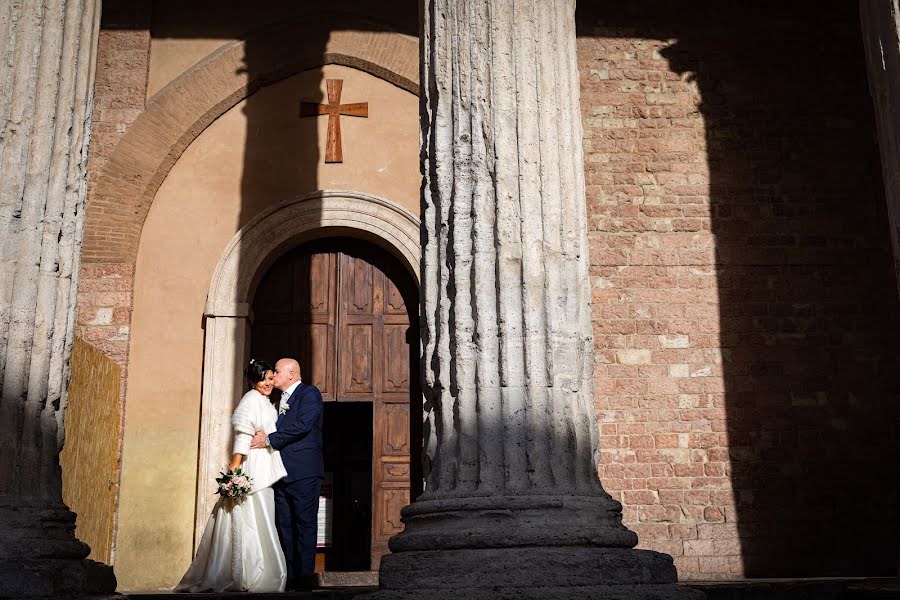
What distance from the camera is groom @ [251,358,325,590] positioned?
558 cm

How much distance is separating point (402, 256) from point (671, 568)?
16.0ft

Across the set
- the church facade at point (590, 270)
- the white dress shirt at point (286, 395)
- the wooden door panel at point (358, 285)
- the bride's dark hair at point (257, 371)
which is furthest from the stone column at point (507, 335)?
the wooden door panel at point (358, 285)

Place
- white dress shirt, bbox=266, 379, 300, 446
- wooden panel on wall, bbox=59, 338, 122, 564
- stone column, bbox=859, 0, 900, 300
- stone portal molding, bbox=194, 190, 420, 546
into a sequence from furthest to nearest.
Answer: stone portal molding, bbox=194, 190, 420, 546 → wooden panel on wall, bbox=59, 338, 122, 564 → white dress shirt, bbox=266, 379, 300, 446 → stone column, bbox=859, 0, 900, 300

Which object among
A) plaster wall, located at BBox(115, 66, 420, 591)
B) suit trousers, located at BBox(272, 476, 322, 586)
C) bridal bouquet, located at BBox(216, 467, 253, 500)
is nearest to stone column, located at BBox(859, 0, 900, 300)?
suit trousers, located at BBox(272, 476, 322, 586)

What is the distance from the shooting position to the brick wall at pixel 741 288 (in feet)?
24.4

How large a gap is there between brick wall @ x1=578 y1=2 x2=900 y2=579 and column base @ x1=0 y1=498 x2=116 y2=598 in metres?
4.30

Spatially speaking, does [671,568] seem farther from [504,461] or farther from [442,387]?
[442,387]

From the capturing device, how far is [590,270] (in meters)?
7.87

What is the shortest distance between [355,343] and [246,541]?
2746 mm

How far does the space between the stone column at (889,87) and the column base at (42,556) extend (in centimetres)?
401

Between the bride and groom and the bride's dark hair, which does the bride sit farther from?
the bride's dark hair

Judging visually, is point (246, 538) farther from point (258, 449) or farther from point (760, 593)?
point (760, 593)

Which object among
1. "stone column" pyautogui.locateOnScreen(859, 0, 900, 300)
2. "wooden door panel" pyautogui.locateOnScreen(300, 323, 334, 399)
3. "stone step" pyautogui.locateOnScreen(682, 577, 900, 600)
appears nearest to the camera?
"stone step" pyautogui.locateOnScreen(682, 577, 900, 600)

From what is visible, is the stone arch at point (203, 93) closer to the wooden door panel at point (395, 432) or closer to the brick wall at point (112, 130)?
the brick wall at point (112, 130)
